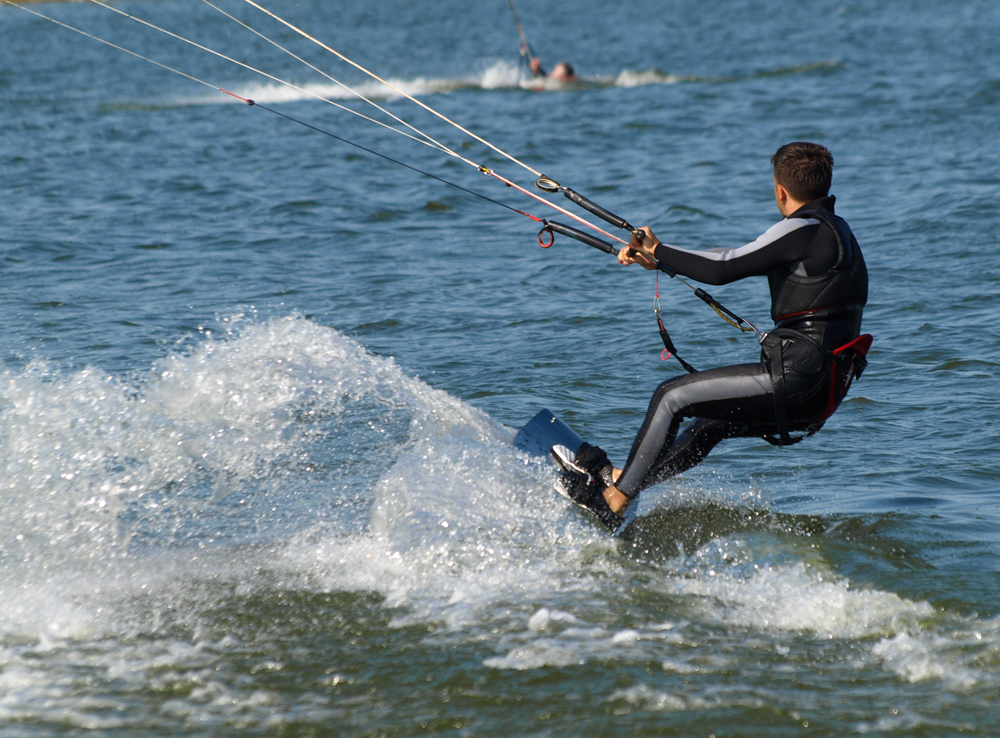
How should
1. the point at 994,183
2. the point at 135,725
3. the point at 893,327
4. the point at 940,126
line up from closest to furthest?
the point at 135,725
the point at 893,327
the point at 994,183
the point at 940,126

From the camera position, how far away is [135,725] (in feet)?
13.4

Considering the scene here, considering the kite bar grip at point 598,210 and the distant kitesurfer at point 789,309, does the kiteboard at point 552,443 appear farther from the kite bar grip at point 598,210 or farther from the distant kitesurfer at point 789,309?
the kite bar grip at point 598,210

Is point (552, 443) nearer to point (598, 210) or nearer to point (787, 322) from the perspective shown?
point (598, 210)

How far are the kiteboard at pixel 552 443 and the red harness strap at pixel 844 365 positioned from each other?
1.17 metres

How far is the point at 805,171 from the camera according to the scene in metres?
5.09

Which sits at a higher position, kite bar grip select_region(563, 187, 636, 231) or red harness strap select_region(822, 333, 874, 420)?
kite bar grip select_region(563, 187, 636, 231)

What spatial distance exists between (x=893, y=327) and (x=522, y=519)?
496 centimetres

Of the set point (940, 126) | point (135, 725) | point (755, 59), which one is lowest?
point (135, 725)

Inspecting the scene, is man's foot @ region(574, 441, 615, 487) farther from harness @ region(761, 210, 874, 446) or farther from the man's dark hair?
the man's dark hair

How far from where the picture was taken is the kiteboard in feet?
19.3

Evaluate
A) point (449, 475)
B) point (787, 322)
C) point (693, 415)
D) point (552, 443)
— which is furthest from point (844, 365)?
point (449, 475)

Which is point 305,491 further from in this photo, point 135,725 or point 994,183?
point 994,183

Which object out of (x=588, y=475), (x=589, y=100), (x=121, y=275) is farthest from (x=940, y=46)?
(x=588, y=475)

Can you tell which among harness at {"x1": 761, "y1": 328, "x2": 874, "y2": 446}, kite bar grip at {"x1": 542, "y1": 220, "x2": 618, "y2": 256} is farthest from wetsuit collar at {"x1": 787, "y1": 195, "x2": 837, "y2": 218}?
kite bar grip at {"x1": 542, "y1": 220, "x2": 618, "y2": 256}
